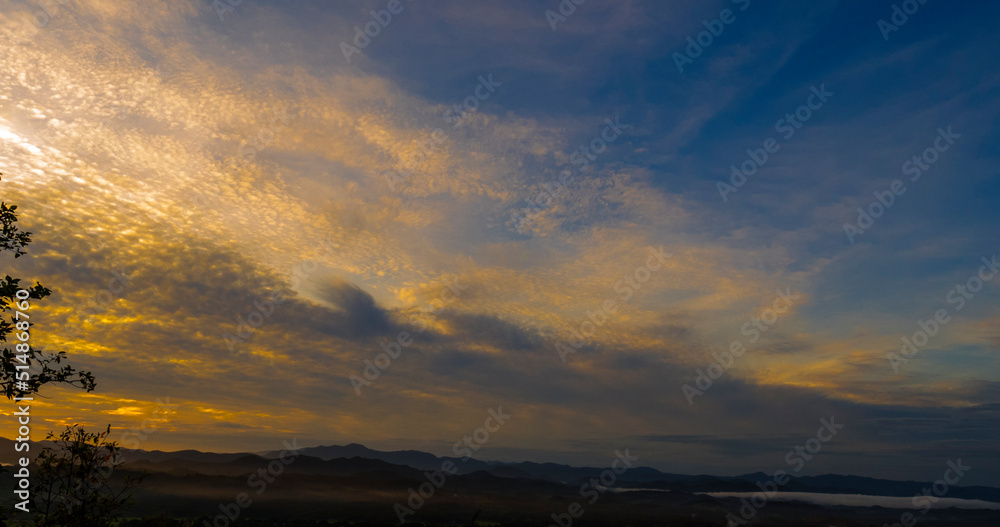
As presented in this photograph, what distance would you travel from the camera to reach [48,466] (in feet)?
45.7

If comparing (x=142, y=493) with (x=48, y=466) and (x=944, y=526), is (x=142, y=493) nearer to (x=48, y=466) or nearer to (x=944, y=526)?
(x=48, y=466)

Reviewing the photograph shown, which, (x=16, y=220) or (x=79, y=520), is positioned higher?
(x=16, y=220)

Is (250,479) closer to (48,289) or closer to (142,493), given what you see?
(142,493)

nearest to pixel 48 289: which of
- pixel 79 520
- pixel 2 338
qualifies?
pixel 2 338

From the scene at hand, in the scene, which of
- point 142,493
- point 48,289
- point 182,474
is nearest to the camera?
point 48,289

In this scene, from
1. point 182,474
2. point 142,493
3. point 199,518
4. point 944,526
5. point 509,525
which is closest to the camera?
point 199,518

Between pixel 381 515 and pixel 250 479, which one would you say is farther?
pixel 250 479

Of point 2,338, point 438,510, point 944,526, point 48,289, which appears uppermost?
point 48,289

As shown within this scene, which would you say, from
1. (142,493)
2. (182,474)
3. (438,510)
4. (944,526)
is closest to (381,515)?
(438,510)

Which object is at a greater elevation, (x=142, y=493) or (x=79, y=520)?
(x=79, y=520)

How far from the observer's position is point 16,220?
52.8 ft

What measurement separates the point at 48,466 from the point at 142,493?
142363 mm

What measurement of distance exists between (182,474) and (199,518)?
299 feet

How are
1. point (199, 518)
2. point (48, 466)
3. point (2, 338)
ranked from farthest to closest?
point (199, 518) → point (2, 338) → point (48, 466)
